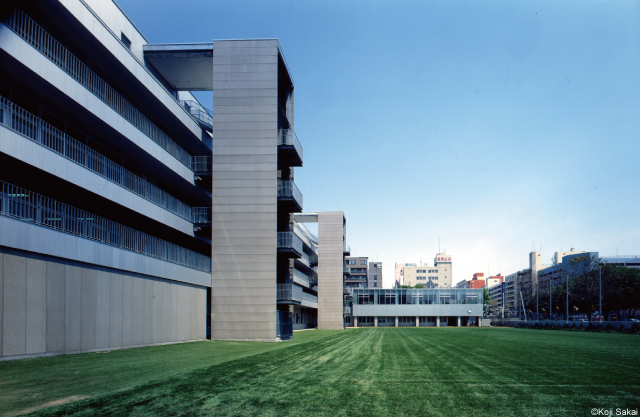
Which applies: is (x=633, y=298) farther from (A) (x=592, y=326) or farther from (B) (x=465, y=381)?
(B) (x=465, y=381)

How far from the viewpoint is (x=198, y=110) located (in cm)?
3531

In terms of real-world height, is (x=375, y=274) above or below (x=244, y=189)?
below

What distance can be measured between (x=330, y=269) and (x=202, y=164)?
152 feet

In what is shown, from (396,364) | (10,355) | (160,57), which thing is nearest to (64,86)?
(10,355)

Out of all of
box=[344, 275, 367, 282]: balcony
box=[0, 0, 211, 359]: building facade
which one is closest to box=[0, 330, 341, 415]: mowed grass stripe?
box=[0, 0, 211, 359]: building facade

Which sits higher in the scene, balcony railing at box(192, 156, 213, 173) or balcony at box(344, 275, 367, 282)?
balcony railing at box(192, 156, 213, 173)

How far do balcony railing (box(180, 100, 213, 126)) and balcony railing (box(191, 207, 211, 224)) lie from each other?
20.4ft

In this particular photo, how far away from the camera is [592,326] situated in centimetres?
5238

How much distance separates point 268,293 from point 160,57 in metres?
16.1

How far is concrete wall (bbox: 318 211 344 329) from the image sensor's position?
253ft

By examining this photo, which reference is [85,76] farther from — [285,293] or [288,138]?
[285,293]

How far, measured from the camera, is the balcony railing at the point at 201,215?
33656 millimetres

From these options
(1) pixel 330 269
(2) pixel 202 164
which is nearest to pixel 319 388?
(2) pixel 202 164

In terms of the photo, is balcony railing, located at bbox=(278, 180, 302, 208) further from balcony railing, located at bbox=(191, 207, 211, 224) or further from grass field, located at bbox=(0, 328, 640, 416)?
grass field, located at bbox=(0, 328, 640, 416)
